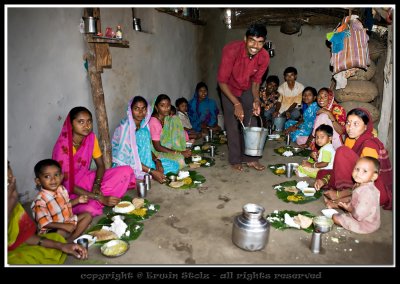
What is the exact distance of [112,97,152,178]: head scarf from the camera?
13.7ft

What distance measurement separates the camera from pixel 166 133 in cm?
519

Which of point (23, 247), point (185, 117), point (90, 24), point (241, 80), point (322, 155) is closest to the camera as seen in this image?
point (23, 247)

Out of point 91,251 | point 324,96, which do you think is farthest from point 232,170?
point 91,251

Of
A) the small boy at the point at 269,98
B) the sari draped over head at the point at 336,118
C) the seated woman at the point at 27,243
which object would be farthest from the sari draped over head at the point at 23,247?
the small boy at the point at 269,98

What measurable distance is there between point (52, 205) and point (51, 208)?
27 millimetres

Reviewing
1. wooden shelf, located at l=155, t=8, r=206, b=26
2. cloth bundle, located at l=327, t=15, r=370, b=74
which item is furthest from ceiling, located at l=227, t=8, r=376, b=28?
cloth bundle, located at l=327, t=15, r=370, b=74

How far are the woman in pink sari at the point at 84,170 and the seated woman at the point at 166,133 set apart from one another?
3.21 feet

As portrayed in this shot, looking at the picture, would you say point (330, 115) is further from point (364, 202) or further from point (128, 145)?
point (128, 145)

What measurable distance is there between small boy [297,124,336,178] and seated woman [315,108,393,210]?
25.6 inches

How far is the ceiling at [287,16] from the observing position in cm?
705

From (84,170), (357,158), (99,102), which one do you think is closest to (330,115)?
(357,158)

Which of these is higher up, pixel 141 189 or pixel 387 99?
pixel 387 99

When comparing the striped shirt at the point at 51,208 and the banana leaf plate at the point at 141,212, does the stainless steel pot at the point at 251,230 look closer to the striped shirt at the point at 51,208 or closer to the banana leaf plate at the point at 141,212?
the banana leaf plate at the point at 141,212

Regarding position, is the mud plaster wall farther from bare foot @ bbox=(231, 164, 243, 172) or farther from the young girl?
the young girl
